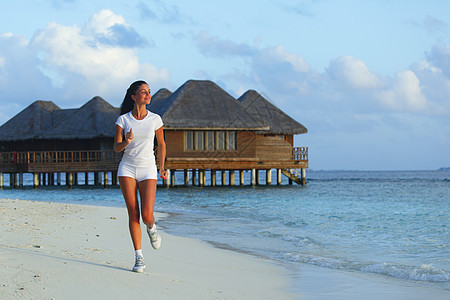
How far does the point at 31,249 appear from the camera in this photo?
582 centimetres

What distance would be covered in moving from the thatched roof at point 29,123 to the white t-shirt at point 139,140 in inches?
1256

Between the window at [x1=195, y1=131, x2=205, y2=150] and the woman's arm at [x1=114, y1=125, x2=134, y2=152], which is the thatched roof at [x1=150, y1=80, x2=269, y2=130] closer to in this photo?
the window at [x1=195, y1=131, x2=205, y2=150]

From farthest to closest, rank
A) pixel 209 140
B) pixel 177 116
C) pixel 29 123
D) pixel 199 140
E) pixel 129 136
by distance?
pixel 29 123 → pixel 209 140 → pixel 199 140 → pixel 177 116 → pixel 129 136

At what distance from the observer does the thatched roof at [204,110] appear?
29359 millimetres

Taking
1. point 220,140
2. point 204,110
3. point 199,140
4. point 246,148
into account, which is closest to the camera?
point 199,140

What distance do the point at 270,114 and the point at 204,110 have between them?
699cm

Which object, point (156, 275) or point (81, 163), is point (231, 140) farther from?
point (156, 275)

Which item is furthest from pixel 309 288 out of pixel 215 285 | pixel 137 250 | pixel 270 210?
pixel 270 210

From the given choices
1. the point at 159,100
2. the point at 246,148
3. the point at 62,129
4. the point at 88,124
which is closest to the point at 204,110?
the point at 246,148

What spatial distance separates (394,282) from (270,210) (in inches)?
452

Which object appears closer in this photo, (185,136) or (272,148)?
(185,136)

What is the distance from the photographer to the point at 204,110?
30.5 m

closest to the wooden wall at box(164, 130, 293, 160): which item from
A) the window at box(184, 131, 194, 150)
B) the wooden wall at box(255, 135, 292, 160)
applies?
the wooden wall at box(255, 135, 292, 160)

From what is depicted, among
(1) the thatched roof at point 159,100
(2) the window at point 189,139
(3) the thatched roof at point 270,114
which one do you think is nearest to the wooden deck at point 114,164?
(2) the window at point 189,139
